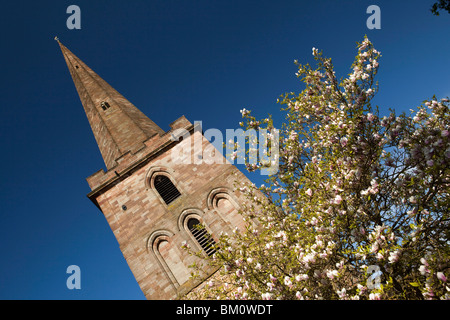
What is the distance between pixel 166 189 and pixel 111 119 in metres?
8.34

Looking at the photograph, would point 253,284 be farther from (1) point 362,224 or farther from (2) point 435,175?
(2) point 435,175

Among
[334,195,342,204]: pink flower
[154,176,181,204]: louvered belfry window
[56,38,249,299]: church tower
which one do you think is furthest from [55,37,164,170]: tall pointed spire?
[334,195,342,204]: pink flower

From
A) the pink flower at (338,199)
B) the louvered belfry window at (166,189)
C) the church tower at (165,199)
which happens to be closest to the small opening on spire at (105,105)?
the church tower at (165,199)

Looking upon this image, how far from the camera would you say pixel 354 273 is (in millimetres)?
6160

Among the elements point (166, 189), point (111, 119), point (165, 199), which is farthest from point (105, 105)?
point (165, 199)

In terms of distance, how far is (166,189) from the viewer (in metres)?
16.8

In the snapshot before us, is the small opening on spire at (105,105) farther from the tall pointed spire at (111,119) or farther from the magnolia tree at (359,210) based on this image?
the magnolia tree at (359,210)

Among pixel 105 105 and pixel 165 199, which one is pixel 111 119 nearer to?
pixel 105 105

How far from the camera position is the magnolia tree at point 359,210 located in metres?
5.13

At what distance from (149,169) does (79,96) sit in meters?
14.1

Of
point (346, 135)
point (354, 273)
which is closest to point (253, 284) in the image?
point (354, 273)

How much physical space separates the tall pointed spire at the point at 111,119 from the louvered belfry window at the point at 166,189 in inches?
121

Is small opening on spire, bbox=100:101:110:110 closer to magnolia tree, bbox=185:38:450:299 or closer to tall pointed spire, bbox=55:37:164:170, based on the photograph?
tall pointed spire, bbox=55:37:164:170
